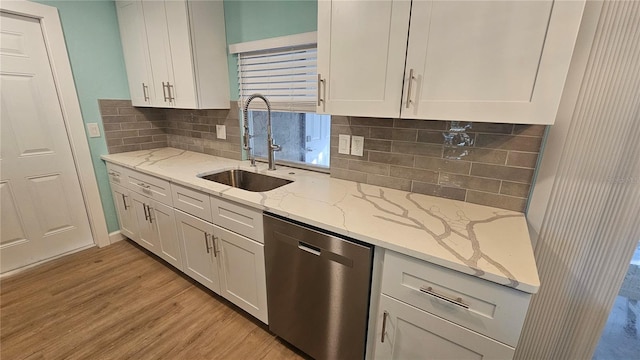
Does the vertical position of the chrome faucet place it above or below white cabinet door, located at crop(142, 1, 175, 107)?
below

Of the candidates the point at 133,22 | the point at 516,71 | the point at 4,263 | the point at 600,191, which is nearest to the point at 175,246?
the point at 4,263

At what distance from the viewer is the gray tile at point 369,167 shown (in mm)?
1608

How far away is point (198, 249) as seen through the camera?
185 cm

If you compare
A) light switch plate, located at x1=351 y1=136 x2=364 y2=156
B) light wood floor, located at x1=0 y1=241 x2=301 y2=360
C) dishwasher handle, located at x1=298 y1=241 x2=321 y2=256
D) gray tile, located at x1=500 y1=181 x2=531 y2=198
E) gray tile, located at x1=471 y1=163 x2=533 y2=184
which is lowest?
light wood floor, located at x1=0 y1=241 x2=301 y2=360

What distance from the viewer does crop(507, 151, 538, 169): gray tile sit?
1200 mm

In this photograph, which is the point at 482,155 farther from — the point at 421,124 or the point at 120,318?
the point at 120,318

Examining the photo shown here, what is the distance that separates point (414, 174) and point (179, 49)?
194cm

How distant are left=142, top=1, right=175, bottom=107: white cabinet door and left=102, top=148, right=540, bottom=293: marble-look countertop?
0.80 meters

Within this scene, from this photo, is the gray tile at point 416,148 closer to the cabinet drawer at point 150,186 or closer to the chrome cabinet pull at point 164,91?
the cabinet drawer at point 150,186

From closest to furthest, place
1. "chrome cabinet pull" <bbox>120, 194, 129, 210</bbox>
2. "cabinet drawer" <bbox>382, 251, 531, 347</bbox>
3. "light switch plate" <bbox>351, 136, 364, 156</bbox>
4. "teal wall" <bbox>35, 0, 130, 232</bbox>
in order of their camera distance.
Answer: "cabinet drawer" <bbox>382, 251, 531, 347</bbox>
"light switch plate" <bbox>351, 136, 364, 156</bbox>
"teal wall" <bbox>35, 0, 130, 232</bbox>
"chrome cabinet pull" <bbox>120, 194, 129, 210</bbox>

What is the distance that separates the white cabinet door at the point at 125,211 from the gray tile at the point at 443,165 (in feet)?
7.95

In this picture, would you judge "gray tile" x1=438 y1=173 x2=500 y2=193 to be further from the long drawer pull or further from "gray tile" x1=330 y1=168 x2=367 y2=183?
the long drawer pull

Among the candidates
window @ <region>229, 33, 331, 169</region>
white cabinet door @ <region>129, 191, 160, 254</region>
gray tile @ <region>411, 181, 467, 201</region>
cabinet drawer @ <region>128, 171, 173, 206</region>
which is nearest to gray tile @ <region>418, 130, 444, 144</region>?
gray tile @ <region>411, 181, 467, 201</region>

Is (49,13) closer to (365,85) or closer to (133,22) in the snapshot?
(133,22)
